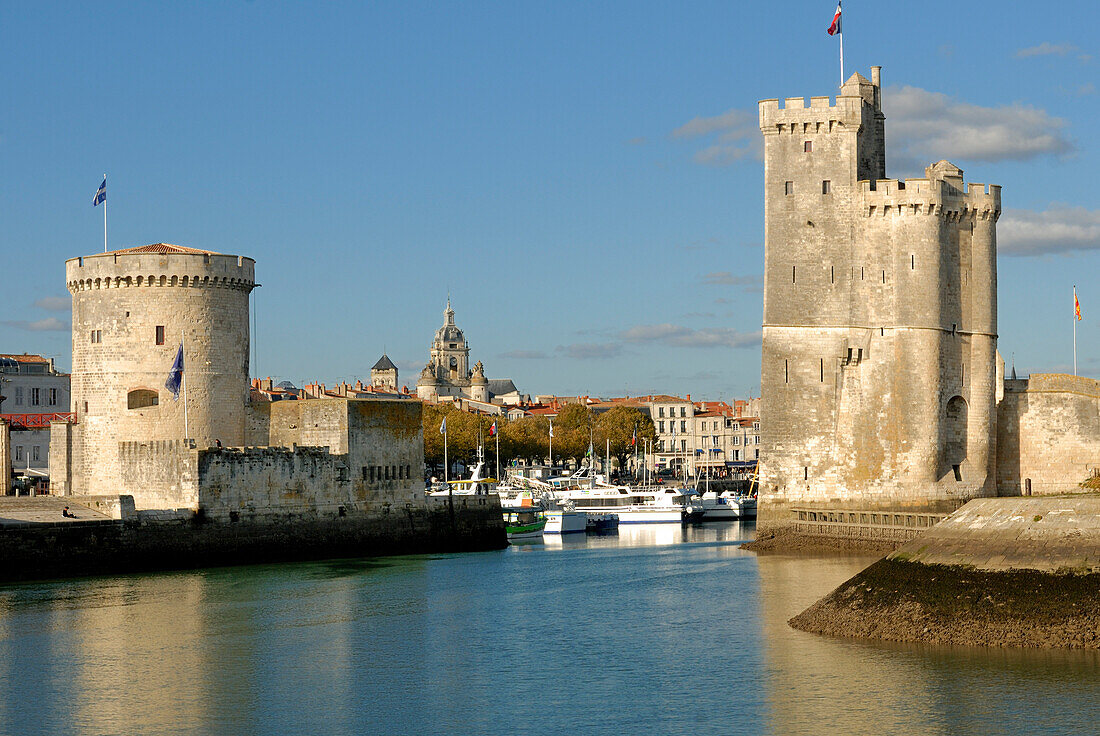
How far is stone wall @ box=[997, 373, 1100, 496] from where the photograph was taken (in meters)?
46.2

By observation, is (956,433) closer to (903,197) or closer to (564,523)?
(903,197)

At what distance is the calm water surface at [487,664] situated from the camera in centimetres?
2069

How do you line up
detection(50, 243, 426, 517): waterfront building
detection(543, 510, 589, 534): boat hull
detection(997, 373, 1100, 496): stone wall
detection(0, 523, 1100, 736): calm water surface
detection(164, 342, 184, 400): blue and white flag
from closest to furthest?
detection(0, 523, 1100, 736): calm water surface < detection(164, 342, 184, 400): blue and white flag < detection(50, 243, 426, 517): waterfront building < detection(997, 373, 1100, 496): stone wall < detection(543, 510, 589, 534): boat hull

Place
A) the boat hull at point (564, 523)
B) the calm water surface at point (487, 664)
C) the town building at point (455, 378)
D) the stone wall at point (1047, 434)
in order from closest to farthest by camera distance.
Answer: the calm water surface at point (487, 664) < the stone wall at point (1047, 434) < the boat hull at point (564, 523) < the town building at point (455, 378)

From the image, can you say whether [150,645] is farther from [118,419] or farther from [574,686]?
[118,419]

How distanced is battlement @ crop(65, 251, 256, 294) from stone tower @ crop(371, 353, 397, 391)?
137 m

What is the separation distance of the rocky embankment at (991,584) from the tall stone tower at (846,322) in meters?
17.8

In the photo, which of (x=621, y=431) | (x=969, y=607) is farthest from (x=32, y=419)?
(x=621, y=431)

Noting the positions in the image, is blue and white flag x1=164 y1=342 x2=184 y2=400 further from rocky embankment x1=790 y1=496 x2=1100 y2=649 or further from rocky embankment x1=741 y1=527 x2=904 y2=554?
rocky embankment x1=790 y1=496 x2=1100 y2=649

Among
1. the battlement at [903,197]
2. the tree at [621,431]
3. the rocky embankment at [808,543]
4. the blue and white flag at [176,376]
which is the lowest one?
the rocky embankment at [808,543]

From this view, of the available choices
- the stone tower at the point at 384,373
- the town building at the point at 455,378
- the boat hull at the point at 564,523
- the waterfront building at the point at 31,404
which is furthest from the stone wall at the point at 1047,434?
the stone tower at the point at 384,373

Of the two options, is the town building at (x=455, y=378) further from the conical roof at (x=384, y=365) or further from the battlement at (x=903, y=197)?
the battlement at (x=903, y=197)

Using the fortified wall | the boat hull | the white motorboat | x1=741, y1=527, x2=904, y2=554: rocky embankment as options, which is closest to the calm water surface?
x1=741, y1=527, x2=904, y2=554: rocky embankment

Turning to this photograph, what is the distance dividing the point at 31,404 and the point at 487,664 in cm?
4169
